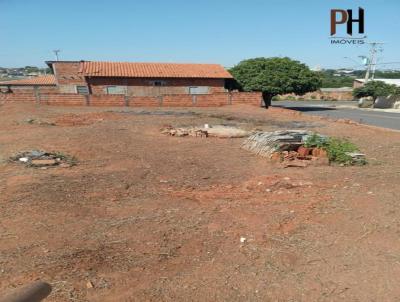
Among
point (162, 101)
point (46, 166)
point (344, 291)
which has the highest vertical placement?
point (162, 101)

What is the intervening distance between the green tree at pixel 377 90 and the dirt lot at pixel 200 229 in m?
35.7

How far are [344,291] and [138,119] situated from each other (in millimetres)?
15665

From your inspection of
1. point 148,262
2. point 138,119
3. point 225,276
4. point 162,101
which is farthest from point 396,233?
point 162,101

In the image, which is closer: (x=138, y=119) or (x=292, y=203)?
(x=292, y=203)

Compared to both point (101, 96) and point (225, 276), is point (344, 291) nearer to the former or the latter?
point (225, 276)

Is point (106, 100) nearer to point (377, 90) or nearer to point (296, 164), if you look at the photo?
point (296, 164)

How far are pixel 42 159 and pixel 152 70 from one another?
25.3 m

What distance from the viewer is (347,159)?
890cm

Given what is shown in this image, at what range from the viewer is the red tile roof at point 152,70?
102 feet

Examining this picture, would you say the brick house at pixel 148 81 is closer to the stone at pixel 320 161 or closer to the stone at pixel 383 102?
the stone at pixel 320 161

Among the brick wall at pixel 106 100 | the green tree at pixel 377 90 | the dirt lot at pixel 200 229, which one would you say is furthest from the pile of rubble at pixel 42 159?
the green tree at pixel 377 90

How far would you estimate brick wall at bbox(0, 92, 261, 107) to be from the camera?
2436 cm

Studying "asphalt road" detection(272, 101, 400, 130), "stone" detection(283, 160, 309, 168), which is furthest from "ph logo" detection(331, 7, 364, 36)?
"stone" detection(283, 160, 309, 168)

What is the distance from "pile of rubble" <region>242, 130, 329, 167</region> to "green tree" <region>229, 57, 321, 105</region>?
2337 centimetres
